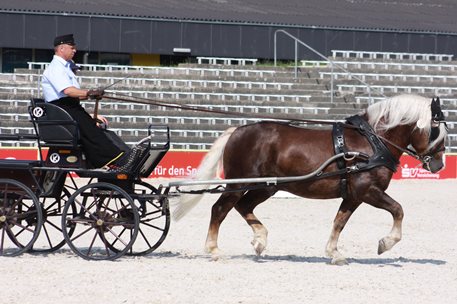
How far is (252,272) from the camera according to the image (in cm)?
962

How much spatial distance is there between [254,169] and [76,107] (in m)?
1.85

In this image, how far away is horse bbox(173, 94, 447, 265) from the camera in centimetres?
1047

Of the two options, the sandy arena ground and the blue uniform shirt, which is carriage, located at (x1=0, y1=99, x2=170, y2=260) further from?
the sandy arena ground

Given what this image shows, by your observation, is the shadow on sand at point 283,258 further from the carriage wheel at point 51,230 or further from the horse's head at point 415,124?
the horse's head at point 415,124

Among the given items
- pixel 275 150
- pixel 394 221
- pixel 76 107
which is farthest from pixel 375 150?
pixel 76 107

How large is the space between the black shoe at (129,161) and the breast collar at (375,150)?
6.90 feet

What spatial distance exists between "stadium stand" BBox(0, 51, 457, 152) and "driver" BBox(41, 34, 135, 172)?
52.0 feet

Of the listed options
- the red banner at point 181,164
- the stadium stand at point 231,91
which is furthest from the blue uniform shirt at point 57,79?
the stadium stand at point 231,91

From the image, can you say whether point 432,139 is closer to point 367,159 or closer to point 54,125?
point 367,159

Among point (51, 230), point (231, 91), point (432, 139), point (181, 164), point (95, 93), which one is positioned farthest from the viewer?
point (231, 91)

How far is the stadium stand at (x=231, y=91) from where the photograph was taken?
90.4 ft

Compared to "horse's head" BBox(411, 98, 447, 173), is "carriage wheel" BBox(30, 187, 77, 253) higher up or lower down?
lower down

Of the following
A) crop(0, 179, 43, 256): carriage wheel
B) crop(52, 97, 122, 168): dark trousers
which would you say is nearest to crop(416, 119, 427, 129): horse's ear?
crop(52, 97, 122, 168): dark trousers

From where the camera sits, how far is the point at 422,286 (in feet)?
29.7
